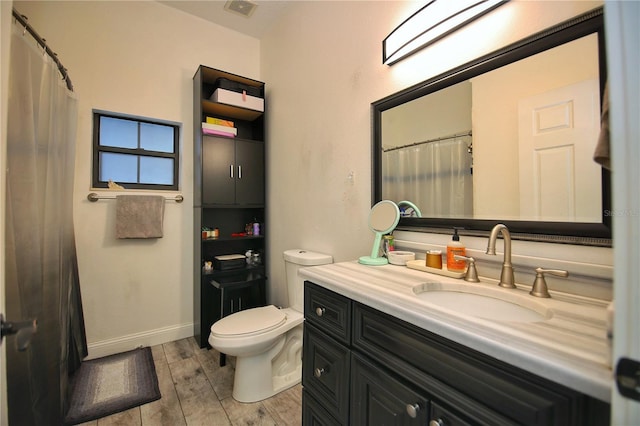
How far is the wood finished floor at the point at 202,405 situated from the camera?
146cm

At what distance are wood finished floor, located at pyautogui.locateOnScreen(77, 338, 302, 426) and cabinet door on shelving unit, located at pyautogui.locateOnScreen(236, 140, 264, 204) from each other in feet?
4.38

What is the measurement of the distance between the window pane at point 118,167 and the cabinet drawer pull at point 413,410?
8.22 ft

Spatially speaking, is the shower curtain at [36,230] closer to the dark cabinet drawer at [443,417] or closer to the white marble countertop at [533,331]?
the white marble countertop at [533,331]

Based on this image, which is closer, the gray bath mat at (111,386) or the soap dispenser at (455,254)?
the soap dispenser at (455,254)

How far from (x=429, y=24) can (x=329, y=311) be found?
129 centimetres

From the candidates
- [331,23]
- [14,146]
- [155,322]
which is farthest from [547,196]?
[155,322]

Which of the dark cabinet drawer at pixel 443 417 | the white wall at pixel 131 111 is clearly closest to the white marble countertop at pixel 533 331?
the dark cabinet drawer at pixel 443 417

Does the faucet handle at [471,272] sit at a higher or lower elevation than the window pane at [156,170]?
lower

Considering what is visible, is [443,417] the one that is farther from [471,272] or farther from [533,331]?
[471,272]

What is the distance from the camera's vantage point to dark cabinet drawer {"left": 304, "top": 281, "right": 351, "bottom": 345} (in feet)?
3.11

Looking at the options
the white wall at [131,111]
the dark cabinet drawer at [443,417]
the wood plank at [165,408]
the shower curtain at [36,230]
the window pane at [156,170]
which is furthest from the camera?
the window pane at [156,170]

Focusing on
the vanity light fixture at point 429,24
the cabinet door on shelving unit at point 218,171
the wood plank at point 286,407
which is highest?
the vanity light fixture at point 429,24

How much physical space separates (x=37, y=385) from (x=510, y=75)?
2.18 metres

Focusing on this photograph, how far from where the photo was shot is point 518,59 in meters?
0.95
